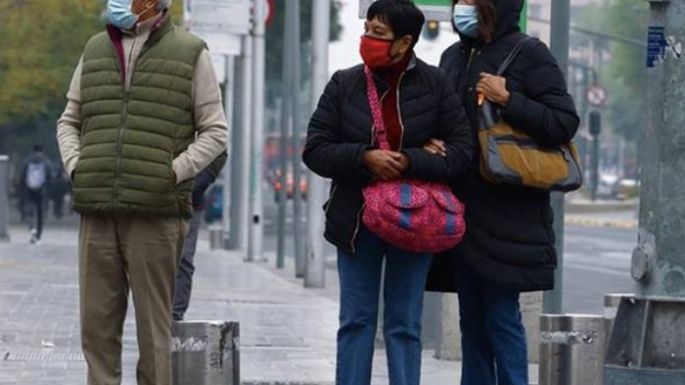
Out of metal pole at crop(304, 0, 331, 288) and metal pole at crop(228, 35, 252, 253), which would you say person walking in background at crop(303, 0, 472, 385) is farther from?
metal pole at crop(228, 35, 252, 253)

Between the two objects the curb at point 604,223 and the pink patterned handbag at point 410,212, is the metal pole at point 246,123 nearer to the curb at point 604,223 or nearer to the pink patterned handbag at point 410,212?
the pink patterned handbag at point 410,212

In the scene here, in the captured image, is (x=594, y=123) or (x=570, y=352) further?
(x=594, y=123)

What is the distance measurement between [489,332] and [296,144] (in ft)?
66.6

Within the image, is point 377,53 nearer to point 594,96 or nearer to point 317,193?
point 317,193

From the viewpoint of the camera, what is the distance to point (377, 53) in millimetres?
8609

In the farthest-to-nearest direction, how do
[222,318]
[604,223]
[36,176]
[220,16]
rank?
[604,223]
[36,176]
[220,16]
[222,318]

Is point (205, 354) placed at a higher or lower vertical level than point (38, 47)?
higher

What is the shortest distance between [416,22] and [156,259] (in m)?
1.43

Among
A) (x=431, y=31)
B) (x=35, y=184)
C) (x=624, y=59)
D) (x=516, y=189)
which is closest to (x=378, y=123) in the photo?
(x=516, y=189)

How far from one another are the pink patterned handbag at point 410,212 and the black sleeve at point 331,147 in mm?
109

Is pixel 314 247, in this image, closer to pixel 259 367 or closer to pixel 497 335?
pixel 259 367

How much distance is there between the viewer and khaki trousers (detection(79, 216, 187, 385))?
8.75m

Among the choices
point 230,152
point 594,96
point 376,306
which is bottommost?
point 594,96

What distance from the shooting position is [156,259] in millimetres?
8797
